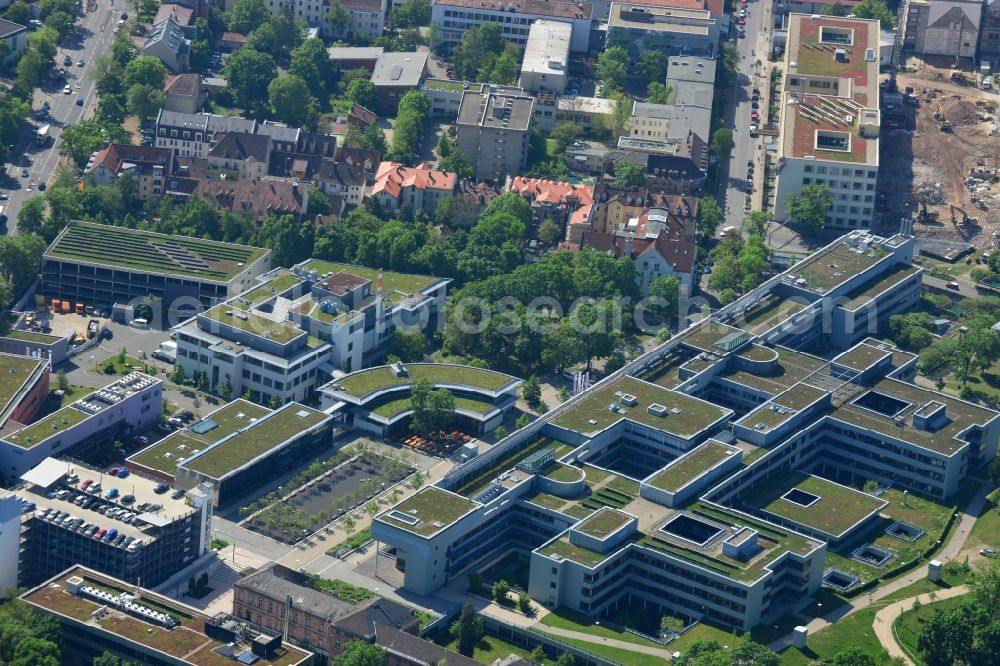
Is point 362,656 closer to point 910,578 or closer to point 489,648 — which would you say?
point 489,648

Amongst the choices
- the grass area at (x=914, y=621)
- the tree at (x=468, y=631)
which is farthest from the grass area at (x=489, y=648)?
the grass area at (x=914, y=621)

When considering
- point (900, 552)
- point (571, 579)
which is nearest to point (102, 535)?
point (571, 579)

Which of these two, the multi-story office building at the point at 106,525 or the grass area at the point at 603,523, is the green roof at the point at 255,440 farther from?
the grass area at the point at 603,523

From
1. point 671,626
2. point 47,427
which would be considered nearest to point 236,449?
point 47,427

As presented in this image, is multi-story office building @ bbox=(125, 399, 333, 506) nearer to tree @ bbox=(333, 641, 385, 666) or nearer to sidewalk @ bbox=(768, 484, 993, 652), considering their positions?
tree @ bbox=(333, 641, 385, 666)

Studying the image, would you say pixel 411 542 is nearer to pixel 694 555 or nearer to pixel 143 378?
pixel 694 555

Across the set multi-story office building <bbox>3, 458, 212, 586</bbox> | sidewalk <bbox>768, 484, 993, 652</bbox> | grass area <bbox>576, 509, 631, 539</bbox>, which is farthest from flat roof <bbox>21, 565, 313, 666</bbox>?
sidewalk <bbox>768, 484, 993, 652</bbox>

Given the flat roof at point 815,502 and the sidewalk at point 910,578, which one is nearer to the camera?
the sidewalk at point 910,578
